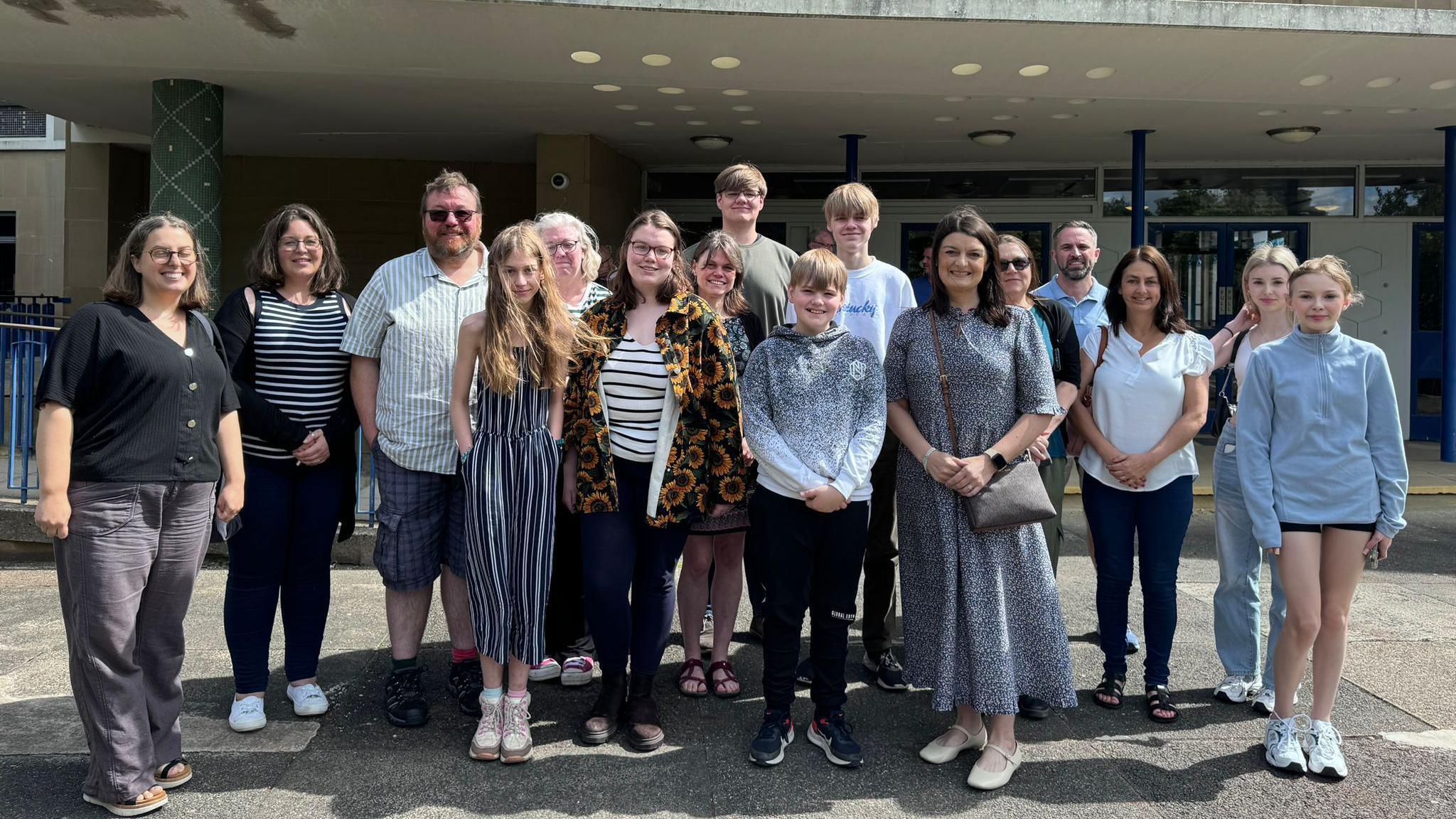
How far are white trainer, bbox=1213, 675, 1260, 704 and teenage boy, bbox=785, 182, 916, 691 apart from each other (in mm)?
1232

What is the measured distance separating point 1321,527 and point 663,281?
7.79ft

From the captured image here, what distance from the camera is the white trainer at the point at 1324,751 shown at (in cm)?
331

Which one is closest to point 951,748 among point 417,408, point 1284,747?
point 1284,747

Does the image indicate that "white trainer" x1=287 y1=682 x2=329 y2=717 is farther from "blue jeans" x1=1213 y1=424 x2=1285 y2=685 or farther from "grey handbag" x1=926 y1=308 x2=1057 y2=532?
"blue jeans" x1=1213 y1=424 x2=1285 y2=685

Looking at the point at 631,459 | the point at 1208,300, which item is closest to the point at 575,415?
the point at 631,459

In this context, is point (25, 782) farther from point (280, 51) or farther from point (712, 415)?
point (280, 51)

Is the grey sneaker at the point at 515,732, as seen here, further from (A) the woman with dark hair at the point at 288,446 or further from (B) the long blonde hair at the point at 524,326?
(B) the long blonde hair at the point at 524,326

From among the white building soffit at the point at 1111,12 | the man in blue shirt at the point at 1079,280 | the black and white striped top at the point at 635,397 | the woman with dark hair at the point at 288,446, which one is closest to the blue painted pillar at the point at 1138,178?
the white building soffit at the point at 1111,12

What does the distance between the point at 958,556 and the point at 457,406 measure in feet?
5.82

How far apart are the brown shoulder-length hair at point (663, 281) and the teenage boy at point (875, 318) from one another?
65 cm

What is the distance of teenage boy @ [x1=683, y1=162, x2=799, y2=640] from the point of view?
416 centimetres

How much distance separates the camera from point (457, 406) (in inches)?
138

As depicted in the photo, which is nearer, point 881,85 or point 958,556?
point 958,556

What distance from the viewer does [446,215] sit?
374cm
